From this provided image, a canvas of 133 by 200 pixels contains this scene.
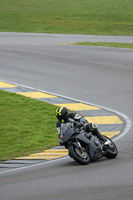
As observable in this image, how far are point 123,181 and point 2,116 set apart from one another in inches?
345

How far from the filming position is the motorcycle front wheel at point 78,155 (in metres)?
10.9

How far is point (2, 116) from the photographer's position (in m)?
17.4

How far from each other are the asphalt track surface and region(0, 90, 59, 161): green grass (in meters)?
1.74

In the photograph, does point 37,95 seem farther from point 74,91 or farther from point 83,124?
point 83,124

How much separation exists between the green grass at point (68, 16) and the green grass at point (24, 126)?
34.8 m

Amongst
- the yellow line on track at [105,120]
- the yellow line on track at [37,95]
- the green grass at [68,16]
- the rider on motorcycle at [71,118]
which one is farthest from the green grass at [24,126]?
the green grass at [68,16]

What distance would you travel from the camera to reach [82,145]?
448 inches

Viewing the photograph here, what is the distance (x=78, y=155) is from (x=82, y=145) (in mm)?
487

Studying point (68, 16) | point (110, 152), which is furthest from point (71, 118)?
point (68, 16)

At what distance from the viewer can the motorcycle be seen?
10992mm

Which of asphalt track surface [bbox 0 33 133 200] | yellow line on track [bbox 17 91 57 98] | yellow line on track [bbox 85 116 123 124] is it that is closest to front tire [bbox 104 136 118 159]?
asphalt track surface [bbox 0 33 133 200]

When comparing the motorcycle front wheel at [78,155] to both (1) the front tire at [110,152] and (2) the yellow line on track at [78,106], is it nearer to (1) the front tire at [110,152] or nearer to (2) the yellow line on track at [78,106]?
(1) the front tire at [110,152]

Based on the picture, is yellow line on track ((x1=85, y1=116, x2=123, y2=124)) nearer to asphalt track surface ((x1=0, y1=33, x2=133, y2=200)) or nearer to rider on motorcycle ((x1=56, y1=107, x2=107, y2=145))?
asphalt track surface ((x1=0, y1=33, x2=133, y2=200))

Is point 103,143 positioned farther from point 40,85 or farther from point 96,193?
point 40,85
